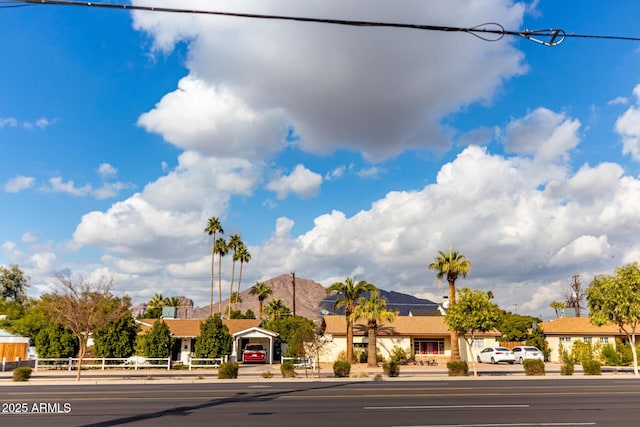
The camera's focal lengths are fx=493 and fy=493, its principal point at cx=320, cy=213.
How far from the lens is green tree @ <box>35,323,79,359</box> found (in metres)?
41.1

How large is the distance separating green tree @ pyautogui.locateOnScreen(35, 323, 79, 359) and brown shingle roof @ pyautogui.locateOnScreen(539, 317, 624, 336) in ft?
155

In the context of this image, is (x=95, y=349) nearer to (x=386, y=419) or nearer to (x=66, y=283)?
(x=66, y=283)

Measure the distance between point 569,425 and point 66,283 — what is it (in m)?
30.0

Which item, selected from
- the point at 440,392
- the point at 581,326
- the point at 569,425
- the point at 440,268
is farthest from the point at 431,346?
the point at 569,425

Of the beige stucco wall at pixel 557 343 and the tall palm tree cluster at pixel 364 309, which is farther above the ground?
the tall palm tree cluster at pixel 364 309

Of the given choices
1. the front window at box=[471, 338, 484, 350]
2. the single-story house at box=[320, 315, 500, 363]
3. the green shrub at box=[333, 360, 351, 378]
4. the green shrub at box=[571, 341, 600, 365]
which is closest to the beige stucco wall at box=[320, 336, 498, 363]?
the single-story house at box=[320, 315, 500, 363]

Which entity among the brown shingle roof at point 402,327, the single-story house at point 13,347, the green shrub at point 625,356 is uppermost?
the brown shingle roof at point 402,327

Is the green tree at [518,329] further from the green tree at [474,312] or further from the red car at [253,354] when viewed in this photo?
the red car at [253,354]

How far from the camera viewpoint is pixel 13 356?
148 ft

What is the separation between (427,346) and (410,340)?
228 cm

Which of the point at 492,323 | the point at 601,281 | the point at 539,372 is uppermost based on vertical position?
the point at 601,281

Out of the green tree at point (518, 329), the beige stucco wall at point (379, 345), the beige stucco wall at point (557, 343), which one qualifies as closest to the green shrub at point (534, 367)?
the beige stucco wall at point (379, 345)

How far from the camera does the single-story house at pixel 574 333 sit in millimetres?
49969

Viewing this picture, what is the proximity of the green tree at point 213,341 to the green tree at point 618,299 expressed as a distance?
29.7 m
